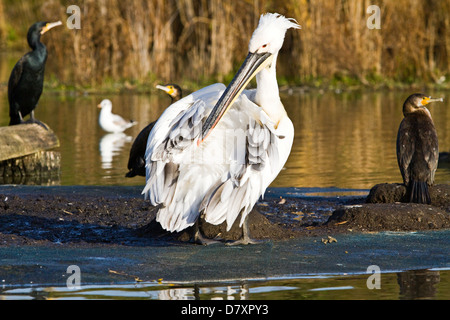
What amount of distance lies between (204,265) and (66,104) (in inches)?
556

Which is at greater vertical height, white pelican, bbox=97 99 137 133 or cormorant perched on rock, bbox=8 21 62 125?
cormorant perched on rock, bbox=8 21 62 125

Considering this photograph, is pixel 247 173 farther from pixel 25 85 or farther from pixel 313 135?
pixel 313 135

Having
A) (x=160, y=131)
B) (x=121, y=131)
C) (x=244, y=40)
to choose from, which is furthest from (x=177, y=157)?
(x=244, y=40)

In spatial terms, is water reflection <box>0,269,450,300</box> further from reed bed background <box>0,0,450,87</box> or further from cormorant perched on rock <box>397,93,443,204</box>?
reed bed background <box>0,0,450,87</box>

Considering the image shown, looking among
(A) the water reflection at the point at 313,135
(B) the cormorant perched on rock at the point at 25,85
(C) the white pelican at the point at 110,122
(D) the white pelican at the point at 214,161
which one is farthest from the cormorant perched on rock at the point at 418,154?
(C) the white pelican at the point at 110,122

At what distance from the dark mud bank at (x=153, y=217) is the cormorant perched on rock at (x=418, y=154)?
0.13 m

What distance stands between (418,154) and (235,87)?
7.27ft

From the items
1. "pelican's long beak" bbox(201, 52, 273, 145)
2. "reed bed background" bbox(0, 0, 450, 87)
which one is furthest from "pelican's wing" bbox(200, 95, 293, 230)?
"reed bed background" bbox(0, 0, 450, 87)

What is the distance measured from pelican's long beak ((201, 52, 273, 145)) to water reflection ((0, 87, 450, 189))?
3075 mm

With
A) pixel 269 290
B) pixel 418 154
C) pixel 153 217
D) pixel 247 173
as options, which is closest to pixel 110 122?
pixel 153 217

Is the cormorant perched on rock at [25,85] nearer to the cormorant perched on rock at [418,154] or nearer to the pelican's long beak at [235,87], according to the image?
the cormorant perched on rock at [418,154]

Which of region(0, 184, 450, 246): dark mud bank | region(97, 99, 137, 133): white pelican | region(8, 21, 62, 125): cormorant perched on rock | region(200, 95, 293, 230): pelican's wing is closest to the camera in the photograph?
region(200, 95, 293, 230): pelican's wing

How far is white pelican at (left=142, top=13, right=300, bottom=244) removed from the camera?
5105 millimetres

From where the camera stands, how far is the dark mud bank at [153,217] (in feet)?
18.9
